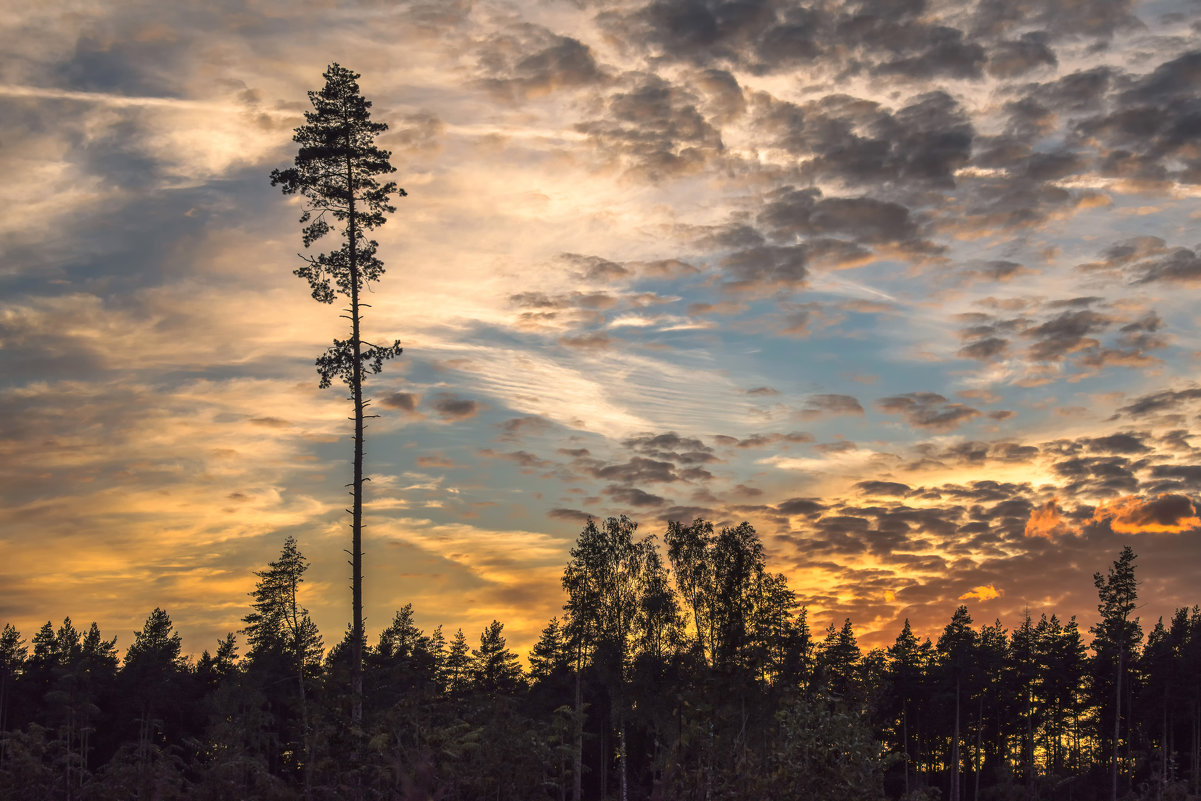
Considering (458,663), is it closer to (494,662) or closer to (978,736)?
(494,662)

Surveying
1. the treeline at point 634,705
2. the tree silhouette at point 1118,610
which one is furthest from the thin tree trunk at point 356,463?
the tree silhouette at point 1118,610

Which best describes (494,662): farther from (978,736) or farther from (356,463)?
(356,463)

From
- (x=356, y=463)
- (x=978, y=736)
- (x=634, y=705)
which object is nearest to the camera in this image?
(x=356, y=463)

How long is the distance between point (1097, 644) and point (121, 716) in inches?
3263

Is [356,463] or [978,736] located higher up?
[356,463]

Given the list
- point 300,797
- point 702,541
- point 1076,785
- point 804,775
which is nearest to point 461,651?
point 702,541

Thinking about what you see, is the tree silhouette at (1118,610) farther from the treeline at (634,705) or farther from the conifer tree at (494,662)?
the conifer tree at (494,662)

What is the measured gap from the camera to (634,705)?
63938mm

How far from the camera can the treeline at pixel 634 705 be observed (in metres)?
21.1

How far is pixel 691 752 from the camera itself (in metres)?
25.5

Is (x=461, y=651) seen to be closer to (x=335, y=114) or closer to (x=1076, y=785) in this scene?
(x=1076, y=785)

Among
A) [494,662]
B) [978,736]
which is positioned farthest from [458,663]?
[978,736]

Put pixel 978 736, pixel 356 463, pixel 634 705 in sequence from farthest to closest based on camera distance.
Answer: pixel 978 736, pixel 634 705, pixel 356 463

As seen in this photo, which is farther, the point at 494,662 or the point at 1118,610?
the point at 494,662
